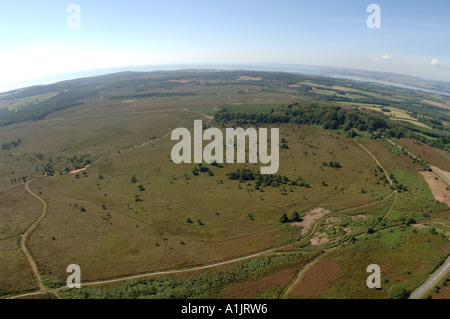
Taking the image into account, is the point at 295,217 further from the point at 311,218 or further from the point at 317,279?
the point at 317,279

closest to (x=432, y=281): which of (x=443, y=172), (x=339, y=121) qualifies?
(x=443, y=172)

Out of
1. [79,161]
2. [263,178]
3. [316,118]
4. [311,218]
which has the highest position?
[316,118]

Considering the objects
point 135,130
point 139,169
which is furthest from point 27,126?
point 139,169

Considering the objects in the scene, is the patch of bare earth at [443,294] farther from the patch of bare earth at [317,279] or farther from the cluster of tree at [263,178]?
the cluster of tree at [263,178]

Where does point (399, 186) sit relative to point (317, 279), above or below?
above

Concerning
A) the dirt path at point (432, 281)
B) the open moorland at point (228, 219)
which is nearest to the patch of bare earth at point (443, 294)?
the open moorland at point (228, 219)

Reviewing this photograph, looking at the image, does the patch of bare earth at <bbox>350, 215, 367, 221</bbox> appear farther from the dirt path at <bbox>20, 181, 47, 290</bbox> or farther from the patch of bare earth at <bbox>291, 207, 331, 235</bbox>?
the dirt path at <bbox>20, 181, 47, 290</bbox>
